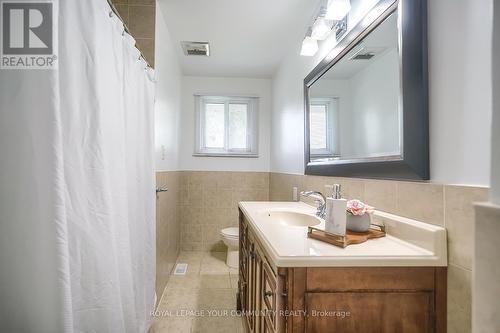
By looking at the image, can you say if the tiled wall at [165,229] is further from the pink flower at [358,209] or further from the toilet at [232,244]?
the pink flower at [358,209]

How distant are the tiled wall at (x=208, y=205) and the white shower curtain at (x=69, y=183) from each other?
200cm

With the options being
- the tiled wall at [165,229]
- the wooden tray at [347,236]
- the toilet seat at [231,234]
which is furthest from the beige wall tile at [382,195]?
the toilet seat at [231,234]

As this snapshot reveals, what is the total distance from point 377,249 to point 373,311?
0.19 meters

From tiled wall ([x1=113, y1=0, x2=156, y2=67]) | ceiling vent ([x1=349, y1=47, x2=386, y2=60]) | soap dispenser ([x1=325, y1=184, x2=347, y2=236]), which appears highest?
tiled wall ([x1=113, y1=0, x2=156, y2=67])

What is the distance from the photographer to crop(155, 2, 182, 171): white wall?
2004 mm

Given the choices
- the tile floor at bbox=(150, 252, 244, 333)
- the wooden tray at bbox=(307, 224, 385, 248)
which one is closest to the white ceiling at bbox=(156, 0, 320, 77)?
the wooden tray at bbox=(307, 224, 385, 248)

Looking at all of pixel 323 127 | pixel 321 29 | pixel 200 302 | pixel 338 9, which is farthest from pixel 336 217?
pixel 200 302

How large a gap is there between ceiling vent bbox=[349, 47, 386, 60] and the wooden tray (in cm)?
78

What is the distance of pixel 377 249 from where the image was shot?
2.79 feet

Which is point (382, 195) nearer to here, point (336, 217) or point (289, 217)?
point (336, 217)

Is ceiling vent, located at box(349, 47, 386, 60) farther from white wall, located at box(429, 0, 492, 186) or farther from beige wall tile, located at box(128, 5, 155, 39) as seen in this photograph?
beige wall tile, located at box(128, 5, 155, 39)

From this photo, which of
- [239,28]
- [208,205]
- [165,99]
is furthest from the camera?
[208,205]

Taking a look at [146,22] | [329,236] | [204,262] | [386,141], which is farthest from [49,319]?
[204,262]

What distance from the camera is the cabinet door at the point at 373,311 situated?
0.78 m
